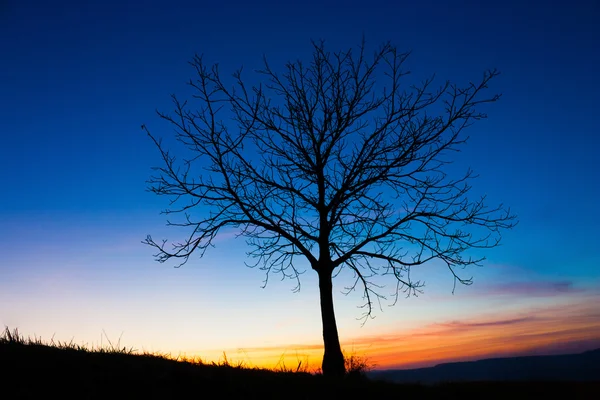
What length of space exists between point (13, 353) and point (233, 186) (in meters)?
6.17

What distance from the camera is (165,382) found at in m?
7.64

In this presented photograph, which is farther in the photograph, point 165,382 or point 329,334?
point 329,334

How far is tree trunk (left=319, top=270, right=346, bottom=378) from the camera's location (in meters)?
11.4

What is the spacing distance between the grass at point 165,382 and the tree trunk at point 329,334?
537 millimetres

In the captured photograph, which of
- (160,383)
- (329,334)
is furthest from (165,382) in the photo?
(329,334)

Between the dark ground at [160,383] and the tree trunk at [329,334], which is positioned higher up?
the tree trunk at [329,334]

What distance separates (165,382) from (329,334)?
5.03m

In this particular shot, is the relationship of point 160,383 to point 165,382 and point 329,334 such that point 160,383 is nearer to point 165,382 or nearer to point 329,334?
point 165,382

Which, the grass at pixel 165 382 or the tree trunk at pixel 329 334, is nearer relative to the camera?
the grass at pixel 165 382

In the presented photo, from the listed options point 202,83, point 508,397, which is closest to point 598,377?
point 508,397

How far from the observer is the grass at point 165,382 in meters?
7.02

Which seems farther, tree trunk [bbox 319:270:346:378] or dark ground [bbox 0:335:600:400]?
tree trunk [bbox 319:270:346:378]

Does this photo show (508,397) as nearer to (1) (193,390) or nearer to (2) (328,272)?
(2) (328,272)

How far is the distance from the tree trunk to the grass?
1.76ft
